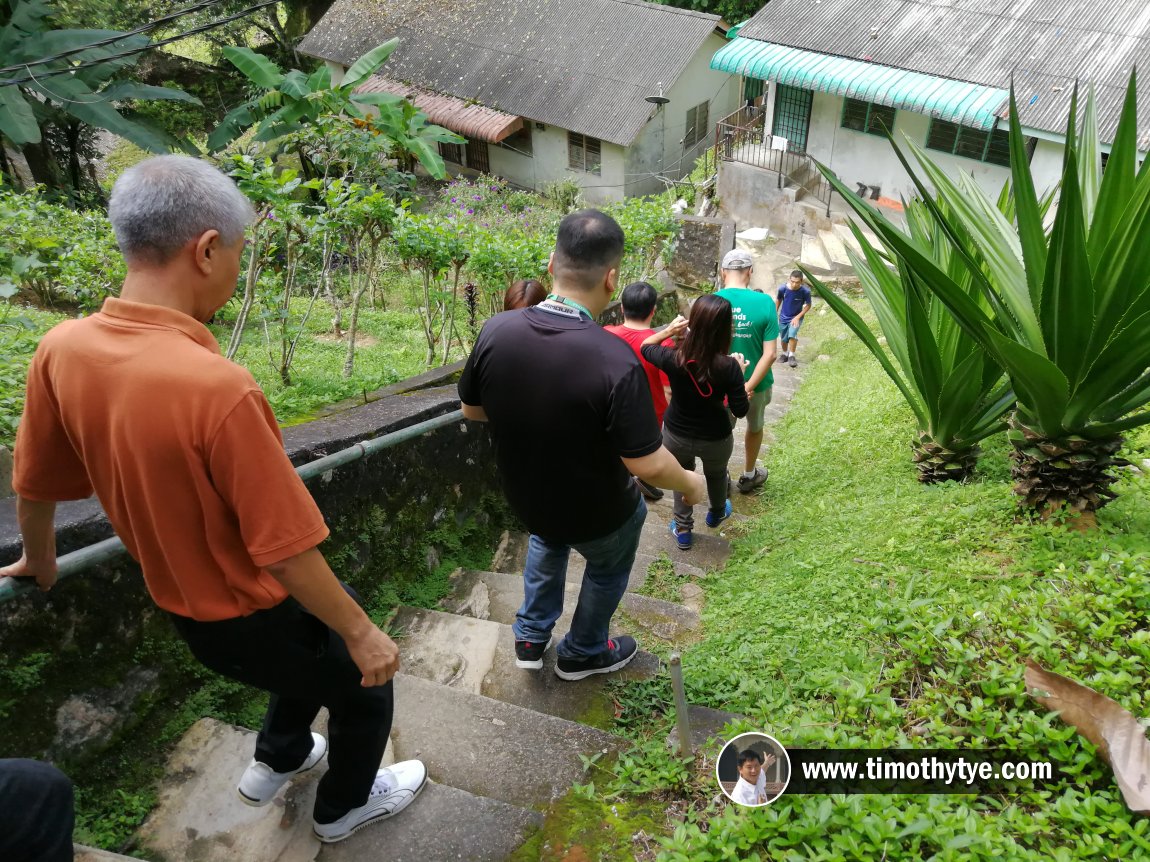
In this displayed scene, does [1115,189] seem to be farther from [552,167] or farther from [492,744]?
[552,167]

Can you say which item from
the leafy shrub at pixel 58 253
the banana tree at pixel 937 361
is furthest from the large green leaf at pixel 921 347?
the leafy shrub at pixel 58 253

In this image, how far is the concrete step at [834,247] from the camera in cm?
1476

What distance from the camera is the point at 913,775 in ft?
6.52

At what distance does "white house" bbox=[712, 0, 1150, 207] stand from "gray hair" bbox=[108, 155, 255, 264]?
14721 millimetres

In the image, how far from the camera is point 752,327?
4926mm

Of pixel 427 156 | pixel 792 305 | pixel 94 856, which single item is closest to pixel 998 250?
pixel 94 856

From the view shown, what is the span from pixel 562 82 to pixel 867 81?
8512 mm

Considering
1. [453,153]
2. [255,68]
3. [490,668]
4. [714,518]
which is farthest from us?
[453,153]

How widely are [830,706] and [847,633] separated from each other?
0.52 meters

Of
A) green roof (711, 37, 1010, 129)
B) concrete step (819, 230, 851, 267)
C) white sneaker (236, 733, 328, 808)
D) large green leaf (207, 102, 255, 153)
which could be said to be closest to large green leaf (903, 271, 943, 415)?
white sneaker (236, 733, 328, 808)

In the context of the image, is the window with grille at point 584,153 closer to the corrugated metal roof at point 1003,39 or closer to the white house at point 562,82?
the white house at point 562,82

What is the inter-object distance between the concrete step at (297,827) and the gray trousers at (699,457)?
246cm

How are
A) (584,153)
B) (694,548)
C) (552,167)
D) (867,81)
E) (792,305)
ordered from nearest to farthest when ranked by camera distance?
1. (694,548)
2. (792,305)
3. (867,81)
4. (584,153)
5. (552,167)

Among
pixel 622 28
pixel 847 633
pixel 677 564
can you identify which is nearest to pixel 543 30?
pixel 622 28
